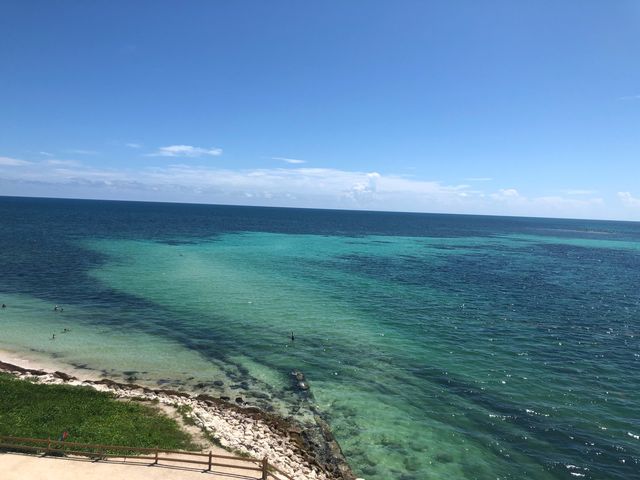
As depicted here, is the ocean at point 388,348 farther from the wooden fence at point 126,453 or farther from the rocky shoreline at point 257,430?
the wooden fence at point 126,453

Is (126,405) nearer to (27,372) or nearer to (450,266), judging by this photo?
(27,372)

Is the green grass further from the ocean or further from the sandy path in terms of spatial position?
the ocean

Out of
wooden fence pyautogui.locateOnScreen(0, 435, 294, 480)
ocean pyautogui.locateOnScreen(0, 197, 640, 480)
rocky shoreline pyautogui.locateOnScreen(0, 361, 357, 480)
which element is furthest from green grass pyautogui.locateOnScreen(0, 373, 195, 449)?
ocean pyautogui.locateOnScreen(0, 197, 640, 480)

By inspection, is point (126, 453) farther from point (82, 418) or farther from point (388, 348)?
point (388, 348)

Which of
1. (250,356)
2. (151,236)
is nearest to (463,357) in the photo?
(250,356)

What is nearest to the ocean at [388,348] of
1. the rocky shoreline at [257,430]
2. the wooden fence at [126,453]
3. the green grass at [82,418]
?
the rocky shoreline at [257,430]

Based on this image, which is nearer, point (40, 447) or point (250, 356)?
point (40, 447)

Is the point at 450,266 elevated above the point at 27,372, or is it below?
above
